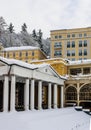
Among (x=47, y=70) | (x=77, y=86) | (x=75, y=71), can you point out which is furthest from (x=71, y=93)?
(x=47, y=70)

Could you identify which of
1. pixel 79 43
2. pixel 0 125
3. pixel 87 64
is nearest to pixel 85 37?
pixel 79 43

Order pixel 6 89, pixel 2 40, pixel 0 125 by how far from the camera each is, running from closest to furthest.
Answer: pixel 0 125
pixel 6 89
pixel 2 40

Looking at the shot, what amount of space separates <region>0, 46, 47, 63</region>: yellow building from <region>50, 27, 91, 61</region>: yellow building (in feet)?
43.7

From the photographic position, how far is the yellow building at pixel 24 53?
11600cm

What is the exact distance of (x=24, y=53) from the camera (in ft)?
388

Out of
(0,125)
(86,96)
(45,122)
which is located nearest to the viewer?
(0,125)

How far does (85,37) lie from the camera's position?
10125 cm

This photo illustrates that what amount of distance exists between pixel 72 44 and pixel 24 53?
23622 mm

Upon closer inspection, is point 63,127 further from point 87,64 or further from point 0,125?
point 87,64

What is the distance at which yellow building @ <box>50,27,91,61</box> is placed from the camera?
3957 inches

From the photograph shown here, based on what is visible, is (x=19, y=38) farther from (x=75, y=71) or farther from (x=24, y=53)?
(x=75, y=71)

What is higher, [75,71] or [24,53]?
[24,53]

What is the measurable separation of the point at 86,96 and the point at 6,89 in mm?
27032

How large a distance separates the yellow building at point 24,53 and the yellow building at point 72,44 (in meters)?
13.3
